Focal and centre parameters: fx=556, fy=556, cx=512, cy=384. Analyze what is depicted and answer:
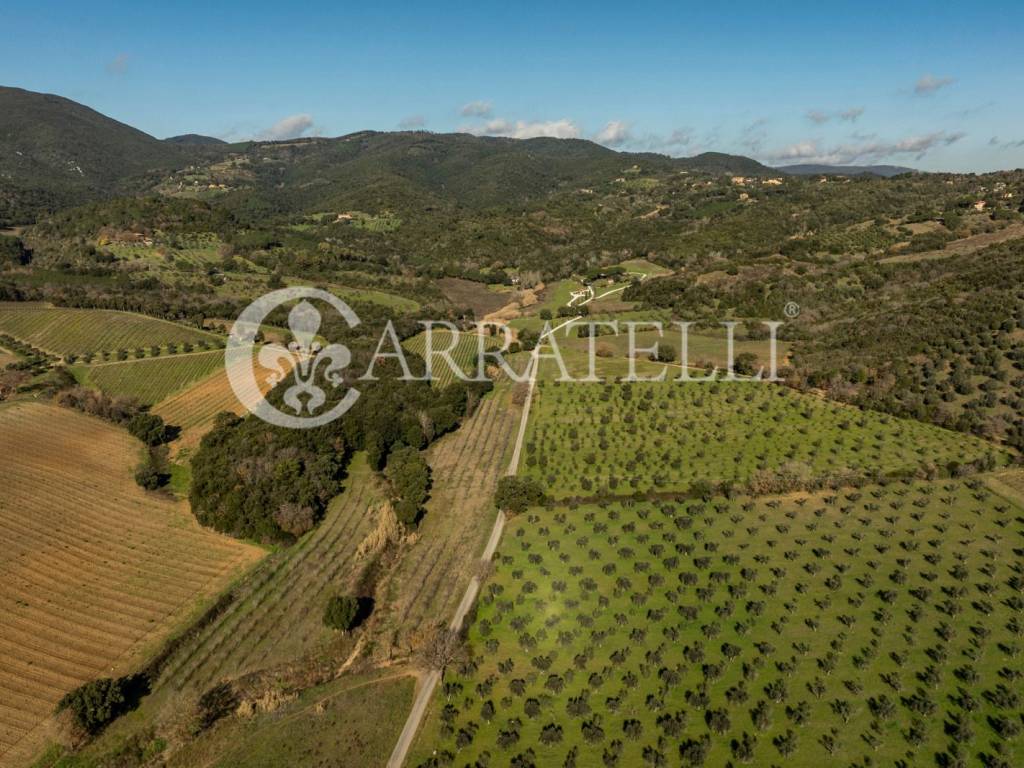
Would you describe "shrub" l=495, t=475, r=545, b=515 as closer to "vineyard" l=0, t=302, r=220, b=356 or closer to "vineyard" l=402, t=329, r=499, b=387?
"vineyard" l=402, t=329, r=499, b=387

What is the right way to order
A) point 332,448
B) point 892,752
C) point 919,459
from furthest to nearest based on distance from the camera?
point 332,448, point 919,459, point 892,752

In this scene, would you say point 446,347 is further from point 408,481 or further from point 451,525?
point 451,525

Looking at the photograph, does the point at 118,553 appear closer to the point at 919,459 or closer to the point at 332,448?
the point at 332,448

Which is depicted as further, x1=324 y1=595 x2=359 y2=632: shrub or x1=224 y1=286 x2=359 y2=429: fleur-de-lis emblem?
x1=224 y1=286 x2=359 y2=429: fleur-de-lis emblem

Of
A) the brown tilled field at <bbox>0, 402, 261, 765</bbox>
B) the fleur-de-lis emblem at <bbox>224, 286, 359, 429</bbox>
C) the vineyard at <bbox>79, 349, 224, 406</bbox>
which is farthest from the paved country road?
the vineyard at <bbox>79, 349, 224, 406</bbox>

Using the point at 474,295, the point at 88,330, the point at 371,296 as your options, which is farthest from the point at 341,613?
the point at 474,295

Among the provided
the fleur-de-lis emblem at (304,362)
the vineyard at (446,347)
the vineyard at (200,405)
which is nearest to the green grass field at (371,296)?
the fleur-de-lis emblem at (304,362)

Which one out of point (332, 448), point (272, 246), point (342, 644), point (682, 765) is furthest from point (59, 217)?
point (682, 765)
